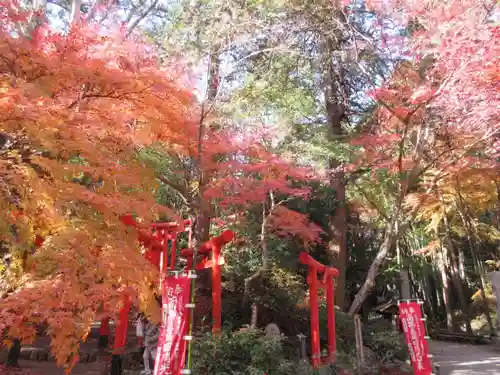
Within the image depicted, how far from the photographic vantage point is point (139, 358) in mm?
9570

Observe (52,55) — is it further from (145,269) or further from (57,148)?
(145,269)

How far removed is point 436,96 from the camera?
8.58 meters

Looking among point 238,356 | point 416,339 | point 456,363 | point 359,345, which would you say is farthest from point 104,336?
point 456,363

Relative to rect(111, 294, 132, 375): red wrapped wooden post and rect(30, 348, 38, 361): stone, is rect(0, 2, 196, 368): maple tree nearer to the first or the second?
rect(111, 294, 132, 375): red wrapped wooden post

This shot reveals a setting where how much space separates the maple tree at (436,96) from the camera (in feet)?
24.5

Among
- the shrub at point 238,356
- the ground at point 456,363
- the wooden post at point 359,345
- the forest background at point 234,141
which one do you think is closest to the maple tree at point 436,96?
the forest background at point 234,141

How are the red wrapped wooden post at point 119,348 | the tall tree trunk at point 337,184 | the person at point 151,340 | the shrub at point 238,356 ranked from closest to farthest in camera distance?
the shrub at point 238,356, the person at point 151,340, the red wrapped wooden post at point 119,348, the tall tree trunk at point 337,184

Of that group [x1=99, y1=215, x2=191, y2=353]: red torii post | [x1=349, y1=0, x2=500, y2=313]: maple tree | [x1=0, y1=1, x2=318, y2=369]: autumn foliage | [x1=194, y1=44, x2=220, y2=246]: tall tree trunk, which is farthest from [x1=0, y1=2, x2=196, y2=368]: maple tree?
[x1=349, y1=0, x2=500, y2=313]: maple tree

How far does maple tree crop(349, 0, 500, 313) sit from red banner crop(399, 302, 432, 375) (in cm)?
133

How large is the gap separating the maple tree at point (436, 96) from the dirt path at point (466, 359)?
346cm

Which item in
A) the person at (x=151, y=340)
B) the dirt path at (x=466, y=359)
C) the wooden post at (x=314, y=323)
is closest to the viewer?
the person at (x=151, y=340)

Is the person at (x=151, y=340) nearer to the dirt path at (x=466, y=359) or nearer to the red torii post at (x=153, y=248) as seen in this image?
the red torii post at (x=153, y=248)

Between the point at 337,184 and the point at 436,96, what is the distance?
5.59 meters

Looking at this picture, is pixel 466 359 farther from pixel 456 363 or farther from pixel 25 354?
pixel 25 354
